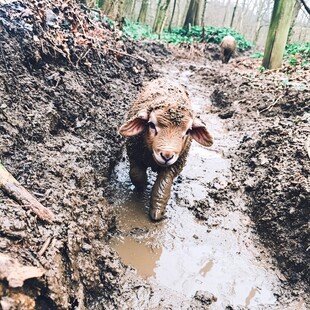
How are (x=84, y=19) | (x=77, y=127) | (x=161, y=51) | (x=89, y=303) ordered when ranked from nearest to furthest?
(x=89, y=303), (x=77, y=127), (x=84, y=19), (x=161, y=51)

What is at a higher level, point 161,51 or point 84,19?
point 161,51

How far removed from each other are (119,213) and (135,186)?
24.2 inches

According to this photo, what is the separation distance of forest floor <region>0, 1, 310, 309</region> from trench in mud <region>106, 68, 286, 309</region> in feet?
0.05

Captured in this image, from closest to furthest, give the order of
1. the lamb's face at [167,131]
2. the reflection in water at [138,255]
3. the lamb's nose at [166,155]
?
the reflection in water at [138,255] < the lamb's nose at [166,155] < the lamb's face at [167,131]

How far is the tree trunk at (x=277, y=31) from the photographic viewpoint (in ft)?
33.8

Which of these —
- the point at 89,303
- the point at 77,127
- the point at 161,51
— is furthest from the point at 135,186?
the point at 161,51

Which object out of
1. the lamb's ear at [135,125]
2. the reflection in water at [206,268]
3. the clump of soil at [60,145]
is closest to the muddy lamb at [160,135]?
the lamb's ear at [135,125]

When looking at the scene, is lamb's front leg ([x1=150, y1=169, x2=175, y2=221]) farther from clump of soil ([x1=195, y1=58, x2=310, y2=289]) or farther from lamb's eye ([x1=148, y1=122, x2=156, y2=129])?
clump of soil ([x1=195, y1=58, x2=310, y2=289])

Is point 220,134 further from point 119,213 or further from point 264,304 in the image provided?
point 264,304

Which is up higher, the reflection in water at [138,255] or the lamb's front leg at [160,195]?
the lamb's front leg at [160,195]

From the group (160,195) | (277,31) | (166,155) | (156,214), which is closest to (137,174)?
(160,195)

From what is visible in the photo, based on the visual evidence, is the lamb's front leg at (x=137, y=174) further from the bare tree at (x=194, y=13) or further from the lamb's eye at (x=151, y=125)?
the bare tree at (x=194, y=13)

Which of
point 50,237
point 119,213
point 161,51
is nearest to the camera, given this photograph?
point 50,237

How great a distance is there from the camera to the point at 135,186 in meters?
5.15
